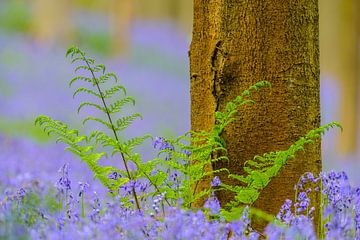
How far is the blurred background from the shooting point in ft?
27.5

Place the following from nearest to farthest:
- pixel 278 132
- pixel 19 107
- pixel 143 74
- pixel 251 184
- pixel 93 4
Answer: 1. pixel 251 184
2. pixel 278 132
3. pixel 19 107
4. pixel 143 74
5. pixel 93 4

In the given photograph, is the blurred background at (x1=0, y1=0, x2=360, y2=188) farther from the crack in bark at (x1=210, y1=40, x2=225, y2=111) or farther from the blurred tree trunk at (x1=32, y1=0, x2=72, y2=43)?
the crack in bark at (x1=210, y1=40, x2=225, y2=111)

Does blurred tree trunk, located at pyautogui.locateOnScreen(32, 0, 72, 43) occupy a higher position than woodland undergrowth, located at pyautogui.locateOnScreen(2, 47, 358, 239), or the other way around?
blurred tree trunk, located at pyautogui.locateOnScreen(32, 0, 72, 43)

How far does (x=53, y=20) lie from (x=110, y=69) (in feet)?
6.00

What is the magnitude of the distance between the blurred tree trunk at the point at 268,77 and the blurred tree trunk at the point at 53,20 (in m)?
14.0

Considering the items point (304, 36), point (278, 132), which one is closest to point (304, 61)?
point (304, 36)

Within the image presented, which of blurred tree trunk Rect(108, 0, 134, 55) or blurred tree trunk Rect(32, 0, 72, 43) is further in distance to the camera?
blurred tree trunk Rect(108, 0, 134, 55)

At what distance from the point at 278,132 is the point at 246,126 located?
160 millimetres

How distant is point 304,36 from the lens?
3.62 m

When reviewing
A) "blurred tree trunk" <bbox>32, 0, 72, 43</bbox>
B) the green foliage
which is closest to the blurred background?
"blurred tree trunk" <bbox>32, 0, 72, 43</bbox>

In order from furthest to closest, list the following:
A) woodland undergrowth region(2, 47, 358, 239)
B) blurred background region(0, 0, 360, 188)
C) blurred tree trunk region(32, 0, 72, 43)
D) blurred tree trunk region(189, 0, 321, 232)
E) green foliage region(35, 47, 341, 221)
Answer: blurred tree trunk region(32, 0, 72, 43), blurred background region(0, 0, 360, 188), blurred tree trunk region(189, 0, 321, 232), green foliage region(35, 47, 341, 221), woodland undergrowth region(2, 47, 358, 239)

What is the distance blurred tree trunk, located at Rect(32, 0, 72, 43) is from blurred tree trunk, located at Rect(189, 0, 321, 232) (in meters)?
14.0

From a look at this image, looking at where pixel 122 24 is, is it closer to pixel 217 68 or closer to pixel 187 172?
pixel 217 68

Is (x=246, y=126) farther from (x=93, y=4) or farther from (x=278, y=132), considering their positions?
(x=93, y=4)
